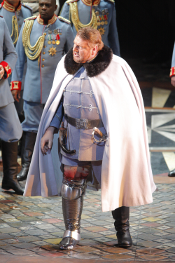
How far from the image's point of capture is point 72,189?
11.1 feet

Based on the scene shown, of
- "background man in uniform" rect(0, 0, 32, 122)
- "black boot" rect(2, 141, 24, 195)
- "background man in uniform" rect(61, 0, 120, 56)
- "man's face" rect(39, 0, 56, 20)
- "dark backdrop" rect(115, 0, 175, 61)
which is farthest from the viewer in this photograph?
"dark backdrop" rect(115, 0, 175, 61)

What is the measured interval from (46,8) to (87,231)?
7.83 feet

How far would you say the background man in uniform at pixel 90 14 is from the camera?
18.7 feet

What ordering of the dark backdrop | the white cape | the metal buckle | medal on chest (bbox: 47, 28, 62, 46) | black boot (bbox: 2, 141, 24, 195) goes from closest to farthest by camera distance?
the white cape, the metal buckle, black boot (bbox: 2, 141, 24, 195), medal on chest (bbox: 47, 28, 62, 46), the dark backdrop

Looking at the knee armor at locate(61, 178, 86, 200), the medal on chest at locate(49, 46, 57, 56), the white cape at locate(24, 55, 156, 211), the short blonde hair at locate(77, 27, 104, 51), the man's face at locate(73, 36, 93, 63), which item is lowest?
the knee armor at locate(61, 178, 86, 200)

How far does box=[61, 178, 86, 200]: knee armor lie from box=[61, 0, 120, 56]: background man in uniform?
2.77m

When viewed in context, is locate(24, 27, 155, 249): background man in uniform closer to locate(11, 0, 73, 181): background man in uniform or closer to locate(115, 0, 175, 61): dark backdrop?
locate(11, 0, 73, 181): background man in uniform

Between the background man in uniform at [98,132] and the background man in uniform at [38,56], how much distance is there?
1654 mm

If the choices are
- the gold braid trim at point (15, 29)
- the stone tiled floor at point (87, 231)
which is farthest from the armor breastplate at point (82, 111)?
the gold braid trim at point (15, 29)

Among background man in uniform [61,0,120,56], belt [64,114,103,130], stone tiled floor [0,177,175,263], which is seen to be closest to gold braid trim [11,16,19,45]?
background man in uniform [61,0,120,56]

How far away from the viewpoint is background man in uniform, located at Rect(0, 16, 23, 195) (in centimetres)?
443

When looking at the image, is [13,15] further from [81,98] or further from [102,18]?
[81,98]

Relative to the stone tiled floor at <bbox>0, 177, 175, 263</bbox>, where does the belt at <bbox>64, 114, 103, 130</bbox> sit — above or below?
above

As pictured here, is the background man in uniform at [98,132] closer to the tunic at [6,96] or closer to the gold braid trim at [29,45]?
the tunic at [6,96]
